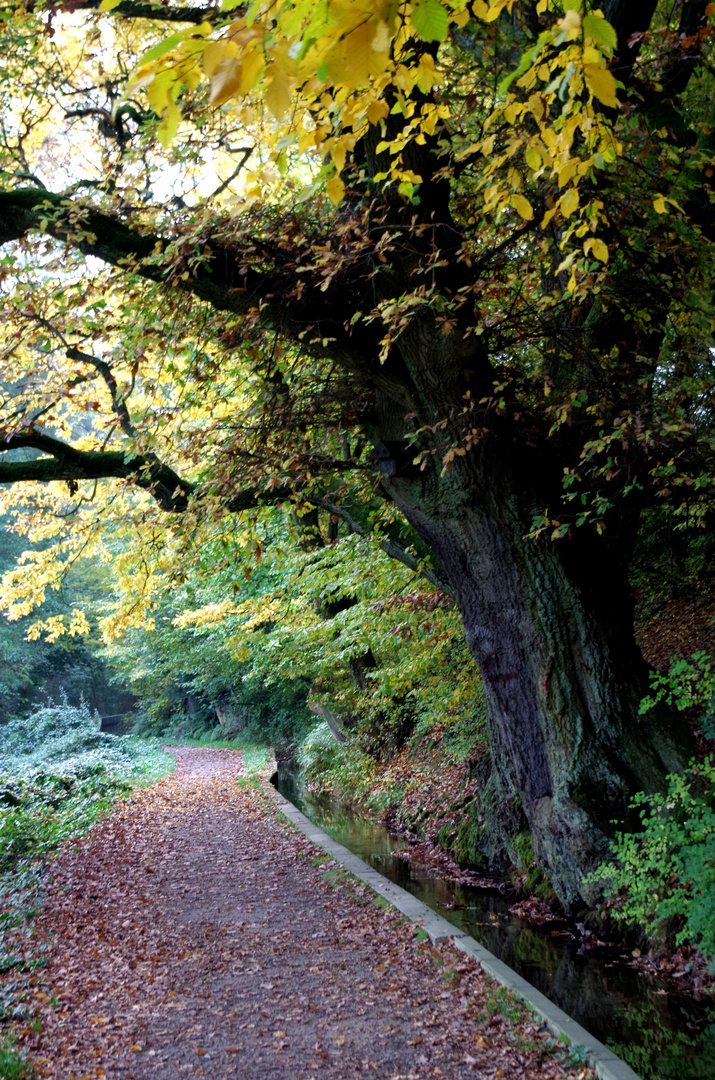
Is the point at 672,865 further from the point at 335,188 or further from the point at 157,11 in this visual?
the point at 157,11

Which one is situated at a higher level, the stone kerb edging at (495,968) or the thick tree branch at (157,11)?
the thick tree branch at (157,11)

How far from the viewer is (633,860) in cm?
598

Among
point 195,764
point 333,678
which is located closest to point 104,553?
point 333,678

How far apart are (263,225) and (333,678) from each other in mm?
12781

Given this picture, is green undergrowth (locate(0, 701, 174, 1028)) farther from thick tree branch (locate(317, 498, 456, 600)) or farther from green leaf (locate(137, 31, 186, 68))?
thick tree branch (locate(317, 498, 456, 600))

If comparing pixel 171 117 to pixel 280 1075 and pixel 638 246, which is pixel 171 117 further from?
pixel 638 246

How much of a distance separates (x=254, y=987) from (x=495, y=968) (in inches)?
65.4

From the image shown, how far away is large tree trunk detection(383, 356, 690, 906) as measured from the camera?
660 centimetres

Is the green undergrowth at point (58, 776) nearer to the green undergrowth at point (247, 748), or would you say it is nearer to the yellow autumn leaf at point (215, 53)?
the green undergrowth at point (247, 748)

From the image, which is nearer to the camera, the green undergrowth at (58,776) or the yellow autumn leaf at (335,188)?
the yellow autumn leaf at (335,188)

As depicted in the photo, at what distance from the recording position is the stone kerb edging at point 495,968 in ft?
13.7

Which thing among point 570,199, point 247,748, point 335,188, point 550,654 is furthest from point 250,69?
point 247,748

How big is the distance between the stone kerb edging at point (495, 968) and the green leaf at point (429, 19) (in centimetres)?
458

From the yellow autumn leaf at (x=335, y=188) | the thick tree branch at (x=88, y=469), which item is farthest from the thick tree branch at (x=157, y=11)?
the yellow autumn leaf at (x=335, y=188)
